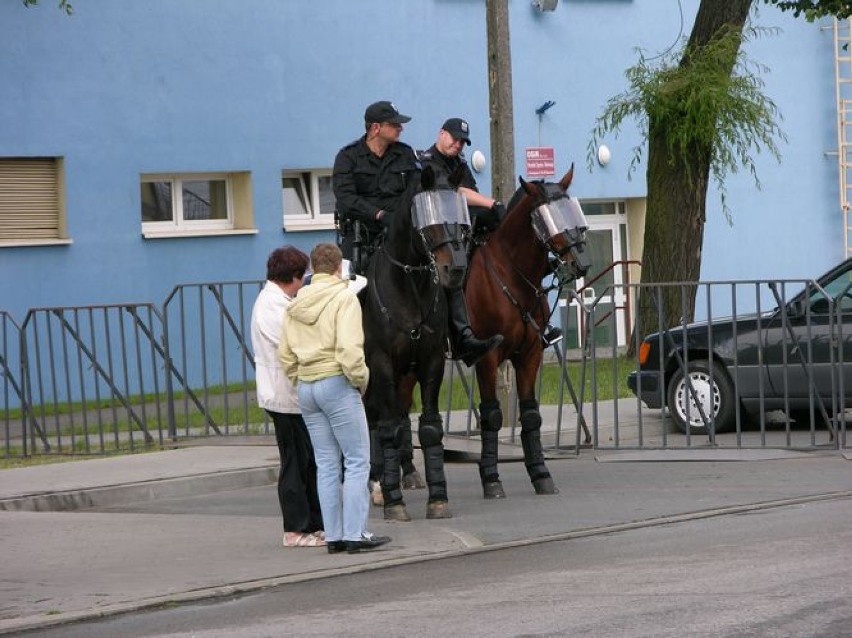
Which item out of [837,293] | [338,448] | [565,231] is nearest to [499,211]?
[565,231]

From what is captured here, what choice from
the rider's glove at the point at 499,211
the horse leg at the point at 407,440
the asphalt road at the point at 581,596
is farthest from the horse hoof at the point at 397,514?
the rider's glove at the point at 499,211

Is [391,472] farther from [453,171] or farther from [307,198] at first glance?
[307,198]

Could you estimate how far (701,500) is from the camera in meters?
11.8

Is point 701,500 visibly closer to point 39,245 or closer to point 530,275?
point 530,275

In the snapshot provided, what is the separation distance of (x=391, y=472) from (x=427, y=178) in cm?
188

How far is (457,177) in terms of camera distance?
37.7 feet

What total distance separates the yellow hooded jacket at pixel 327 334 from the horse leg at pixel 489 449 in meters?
2.57

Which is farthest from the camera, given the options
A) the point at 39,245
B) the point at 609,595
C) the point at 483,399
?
the point at 39,245

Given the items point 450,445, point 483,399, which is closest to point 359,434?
point 483,399

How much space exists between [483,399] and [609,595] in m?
4.36

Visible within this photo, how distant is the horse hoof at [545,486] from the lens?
12.6m

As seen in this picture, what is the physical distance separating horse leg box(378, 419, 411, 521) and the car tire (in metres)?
5.01

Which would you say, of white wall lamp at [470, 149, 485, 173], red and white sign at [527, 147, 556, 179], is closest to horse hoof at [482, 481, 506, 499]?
red and white sign at [527, 147, 556, 179]

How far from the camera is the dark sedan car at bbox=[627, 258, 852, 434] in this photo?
48.9 ft
